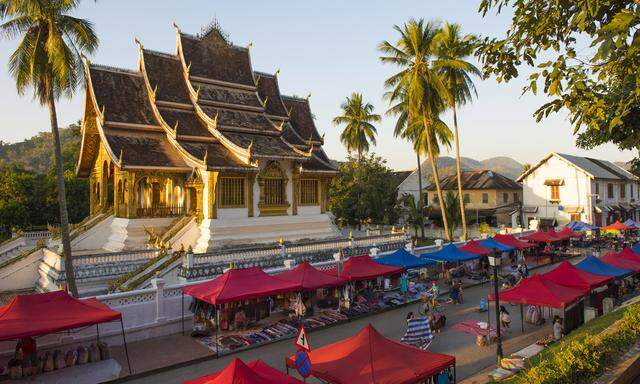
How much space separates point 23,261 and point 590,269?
24.7 metres

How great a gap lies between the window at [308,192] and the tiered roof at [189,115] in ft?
3.23

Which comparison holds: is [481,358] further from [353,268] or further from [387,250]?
[387,250]

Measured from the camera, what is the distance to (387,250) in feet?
85.7

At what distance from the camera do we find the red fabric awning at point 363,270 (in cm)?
1606

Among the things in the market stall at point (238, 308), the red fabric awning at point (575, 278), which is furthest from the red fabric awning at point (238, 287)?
the red fabric awning at point (575, 278)

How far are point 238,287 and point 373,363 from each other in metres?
6.56

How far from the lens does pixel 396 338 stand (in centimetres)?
1359

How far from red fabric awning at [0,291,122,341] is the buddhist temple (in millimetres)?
11431

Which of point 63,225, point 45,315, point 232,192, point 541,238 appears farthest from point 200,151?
point 541,238

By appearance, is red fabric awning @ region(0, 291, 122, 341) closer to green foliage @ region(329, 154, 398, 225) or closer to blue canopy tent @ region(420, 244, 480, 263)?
blue canopy tent @ region(420, 244, 480, 263)

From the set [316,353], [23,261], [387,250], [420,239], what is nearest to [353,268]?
[316,353]

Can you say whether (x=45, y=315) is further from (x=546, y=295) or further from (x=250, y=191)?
(x=250, y=191)

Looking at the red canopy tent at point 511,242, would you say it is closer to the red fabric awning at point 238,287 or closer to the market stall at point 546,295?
the market stall at point 546,295

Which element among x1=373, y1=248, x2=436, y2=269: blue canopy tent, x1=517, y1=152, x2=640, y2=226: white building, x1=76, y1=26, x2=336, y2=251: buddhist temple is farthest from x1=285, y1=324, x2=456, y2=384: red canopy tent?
x1=517, y1=152, x2=640, y2=226: white building
